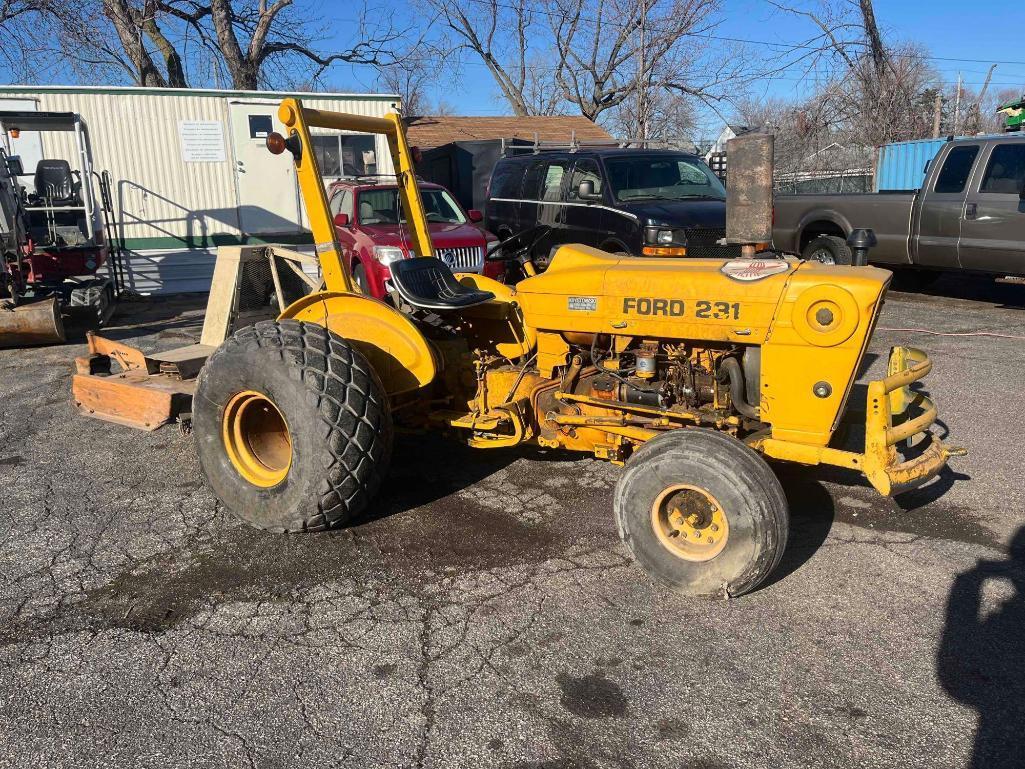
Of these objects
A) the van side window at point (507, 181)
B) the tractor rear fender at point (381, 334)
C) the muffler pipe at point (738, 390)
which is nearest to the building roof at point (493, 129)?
the van side window at point (507, 181)

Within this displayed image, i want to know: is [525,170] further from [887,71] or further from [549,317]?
[887,71]

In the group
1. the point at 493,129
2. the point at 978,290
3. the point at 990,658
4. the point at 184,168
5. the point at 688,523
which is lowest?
the point at 990,658

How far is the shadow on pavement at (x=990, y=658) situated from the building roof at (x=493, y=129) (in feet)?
65.2

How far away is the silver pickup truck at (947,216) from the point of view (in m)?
9.63

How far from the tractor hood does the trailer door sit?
11.2m

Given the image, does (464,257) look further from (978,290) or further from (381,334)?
(978,290)

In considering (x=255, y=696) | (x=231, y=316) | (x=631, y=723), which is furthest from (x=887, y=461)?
(x=231, y=316)

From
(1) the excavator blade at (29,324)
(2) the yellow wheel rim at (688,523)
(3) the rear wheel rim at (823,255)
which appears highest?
(3) the rear wheel rim at (823,255)

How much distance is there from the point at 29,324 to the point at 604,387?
770 cm

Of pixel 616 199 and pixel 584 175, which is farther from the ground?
pixel 584 175

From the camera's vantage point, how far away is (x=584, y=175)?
10.1 meters

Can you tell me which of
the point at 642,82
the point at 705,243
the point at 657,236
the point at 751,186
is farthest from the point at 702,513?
the point at 642,82

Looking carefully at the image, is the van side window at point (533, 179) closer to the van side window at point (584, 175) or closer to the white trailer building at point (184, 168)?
the van side window at point (584, 175)

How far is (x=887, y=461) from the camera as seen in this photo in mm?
3486
